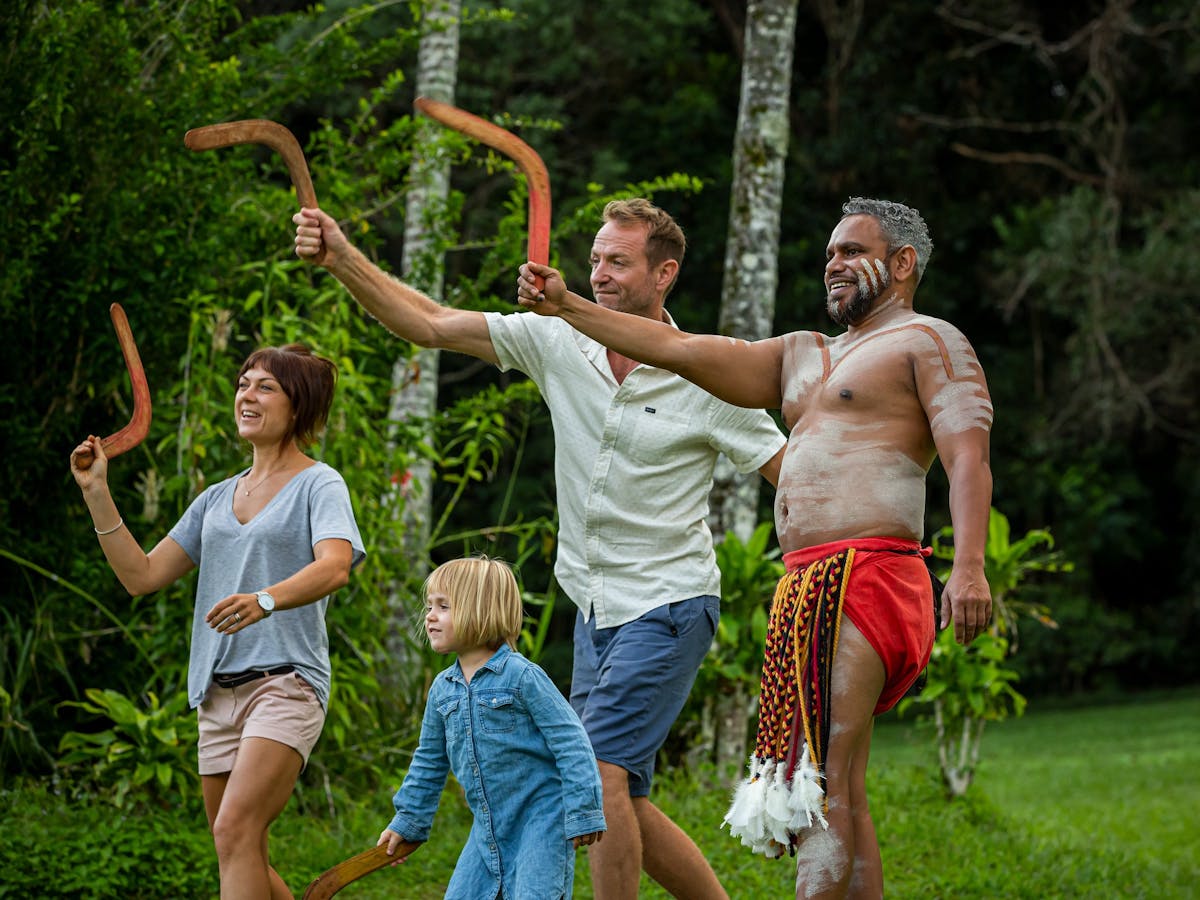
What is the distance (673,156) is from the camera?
21.8m

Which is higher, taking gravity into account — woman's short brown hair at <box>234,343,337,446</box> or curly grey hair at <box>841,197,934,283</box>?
curly grey hair at <box>841,197,934,283</box>

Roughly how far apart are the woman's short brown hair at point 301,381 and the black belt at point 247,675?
65cm

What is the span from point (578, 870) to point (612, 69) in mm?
16495

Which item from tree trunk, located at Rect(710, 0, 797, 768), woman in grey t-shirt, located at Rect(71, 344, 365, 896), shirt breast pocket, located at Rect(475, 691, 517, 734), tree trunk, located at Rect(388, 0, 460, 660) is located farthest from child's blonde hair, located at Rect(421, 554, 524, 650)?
tree trunk, located at Rect(710, 0, 797, 768)

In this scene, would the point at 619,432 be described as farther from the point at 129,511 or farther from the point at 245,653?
the point at 129,511

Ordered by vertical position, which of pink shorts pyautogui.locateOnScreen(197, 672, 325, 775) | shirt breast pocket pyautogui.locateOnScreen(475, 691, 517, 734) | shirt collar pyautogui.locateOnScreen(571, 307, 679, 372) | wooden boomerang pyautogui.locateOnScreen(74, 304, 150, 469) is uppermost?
shirt collar pyautogui.locateOnScreen(571, 307, 679, 372)

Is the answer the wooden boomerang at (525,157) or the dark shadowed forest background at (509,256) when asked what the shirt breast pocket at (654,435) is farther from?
the dark shadowed forest background at (509,256)

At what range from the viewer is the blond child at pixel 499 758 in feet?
12.3

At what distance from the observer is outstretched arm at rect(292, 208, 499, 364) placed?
4.05m

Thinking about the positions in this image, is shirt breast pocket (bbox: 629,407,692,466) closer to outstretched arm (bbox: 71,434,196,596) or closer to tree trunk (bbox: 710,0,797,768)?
outstretched arm (bbox: 71,434,196,596)

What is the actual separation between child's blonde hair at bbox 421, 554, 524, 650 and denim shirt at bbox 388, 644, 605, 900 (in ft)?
0.21

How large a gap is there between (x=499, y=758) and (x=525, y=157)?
149cm

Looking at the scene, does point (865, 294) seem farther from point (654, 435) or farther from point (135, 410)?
point (135, 410)

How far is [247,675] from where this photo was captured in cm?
432
